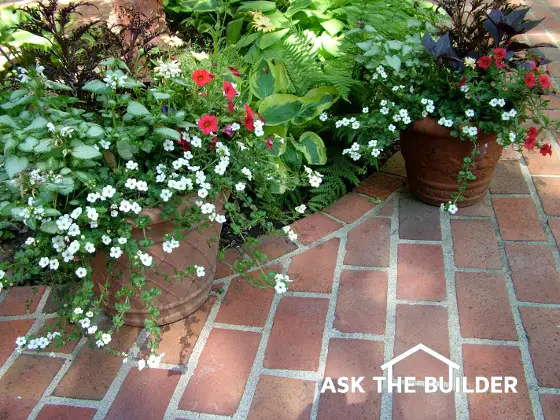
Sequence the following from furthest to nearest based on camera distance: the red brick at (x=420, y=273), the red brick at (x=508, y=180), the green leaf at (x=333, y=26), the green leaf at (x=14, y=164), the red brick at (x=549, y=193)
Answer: the green leaf at (x=333, y=26) → the red brick at (x=508, y=180) → the red brick at (x=549, y=193) → the red brick at (x=420, y=273) → the green leaf at (x=14, y=164)

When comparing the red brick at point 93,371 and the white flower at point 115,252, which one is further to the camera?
the red brick at point 93,371

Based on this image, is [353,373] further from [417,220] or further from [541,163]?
[541,163]

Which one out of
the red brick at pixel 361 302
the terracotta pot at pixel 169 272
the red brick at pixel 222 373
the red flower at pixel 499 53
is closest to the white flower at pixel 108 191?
the terracotta pot at pixel 169 272

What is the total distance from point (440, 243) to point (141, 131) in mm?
1152

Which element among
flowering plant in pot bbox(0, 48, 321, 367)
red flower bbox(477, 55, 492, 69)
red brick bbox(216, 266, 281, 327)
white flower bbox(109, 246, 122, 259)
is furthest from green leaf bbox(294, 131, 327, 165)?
white flower bbox(109, 246, 122, 259)

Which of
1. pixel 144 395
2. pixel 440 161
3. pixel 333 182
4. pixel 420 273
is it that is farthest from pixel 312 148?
pixel 144 395

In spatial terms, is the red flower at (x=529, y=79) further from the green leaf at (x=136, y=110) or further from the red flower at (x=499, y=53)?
the green leaf at (x=136, y=110)

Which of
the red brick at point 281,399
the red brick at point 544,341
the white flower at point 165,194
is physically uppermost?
the white flower at point 165,194

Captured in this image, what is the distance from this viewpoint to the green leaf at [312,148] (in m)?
2.26

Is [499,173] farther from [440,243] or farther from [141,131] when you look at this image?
[141,131]

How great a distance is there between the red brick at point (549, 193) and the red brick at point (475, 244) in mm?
272

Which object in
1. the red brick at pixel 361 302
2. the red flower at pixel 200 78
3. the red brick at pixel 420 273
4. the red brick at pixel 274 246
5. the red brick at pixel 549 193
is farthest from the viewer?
the red brick at pixel 549 193

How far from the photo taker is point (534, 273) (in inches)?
74.9

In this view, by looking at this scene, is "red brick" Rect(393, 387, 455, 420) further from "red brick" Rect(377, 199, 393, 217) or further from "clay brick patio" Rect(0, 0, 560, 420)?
"red brick" Rect(377, 199, 393, 217)
